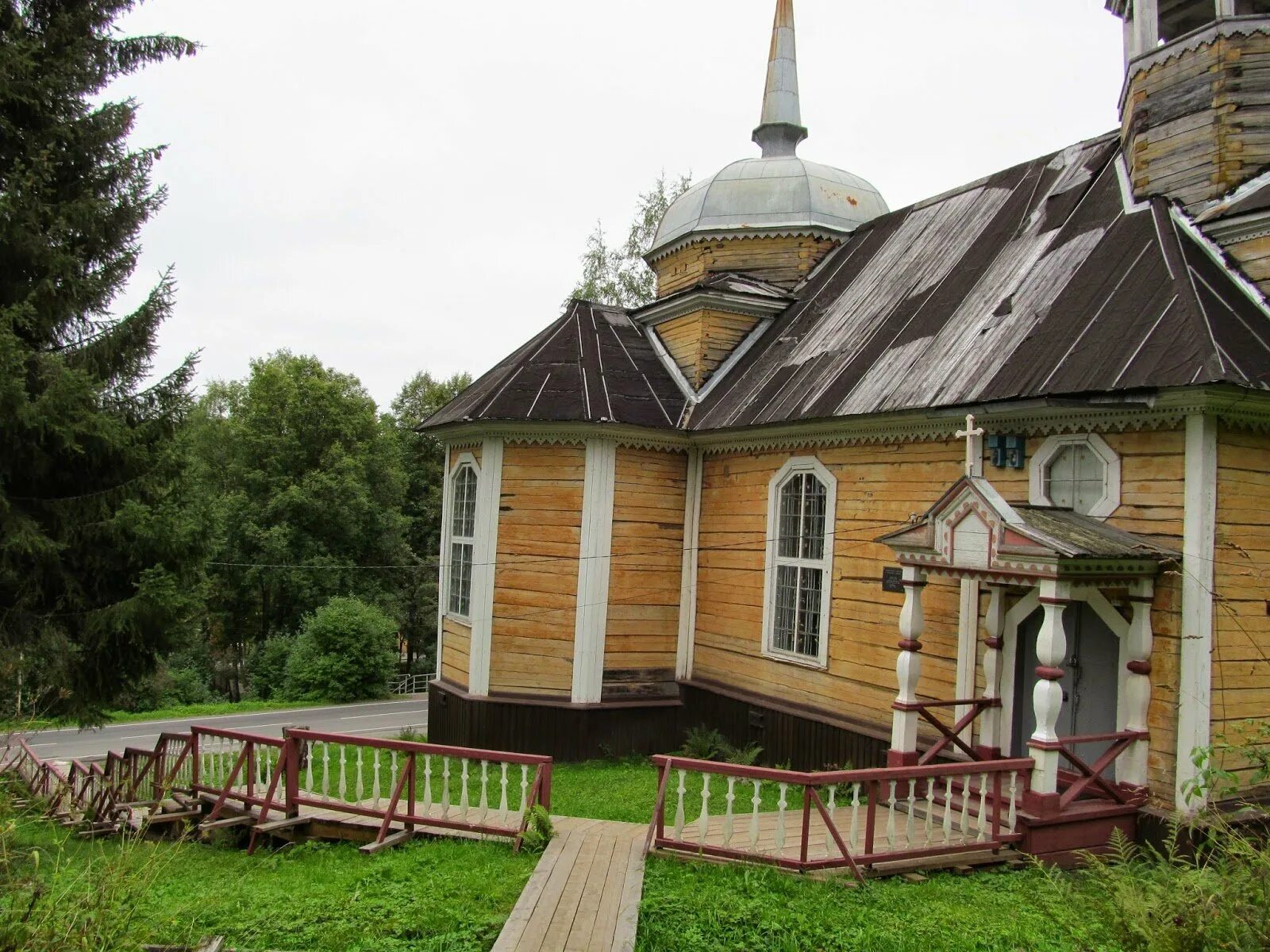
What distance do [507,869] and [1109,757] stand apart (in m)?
4.73

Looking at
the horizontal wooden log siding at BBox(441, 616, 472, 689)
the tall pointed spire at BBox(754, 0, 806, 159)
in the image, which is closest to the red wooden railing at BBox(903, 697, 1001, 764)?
the horizontal wooden log siding at BBox(441, 616, 472, 689)

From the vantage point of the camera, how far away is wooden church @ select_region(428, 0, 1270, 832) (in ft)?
24.2

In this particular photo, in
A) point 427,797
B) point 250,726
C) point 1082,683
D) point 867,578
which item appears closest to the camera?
point 427,797

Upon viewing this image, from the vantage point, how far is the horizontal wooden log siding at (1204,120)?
8547 millimetres

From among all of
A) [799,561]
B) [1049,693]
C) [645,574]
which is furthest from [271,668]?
→ [1049,693]

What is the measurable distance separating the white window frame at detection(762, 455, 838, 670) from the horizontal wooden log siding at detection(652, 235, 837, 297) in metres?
4.69

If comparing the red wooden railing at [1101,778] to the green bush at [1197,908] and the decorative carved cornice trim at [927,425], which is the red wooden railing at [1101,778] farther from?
the green bush at [1197,908]

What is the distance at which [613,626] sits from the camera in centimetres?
1303

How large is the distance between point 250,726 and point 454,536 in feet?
45.9

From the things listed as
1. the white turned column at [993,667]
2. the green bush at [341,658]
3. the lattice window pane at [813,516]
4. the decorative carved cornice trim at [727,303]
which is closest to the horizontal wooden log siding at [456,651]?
the lattice window pane at [813,516]

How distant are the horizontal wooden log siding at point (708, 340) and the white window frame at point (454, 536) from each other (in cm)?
355

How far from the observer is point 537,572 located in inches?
508

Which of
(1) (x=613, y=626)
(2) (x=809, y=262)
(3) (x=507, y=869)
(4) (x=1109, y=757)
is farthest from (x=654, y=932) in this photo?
(2) (x=809, y=262)

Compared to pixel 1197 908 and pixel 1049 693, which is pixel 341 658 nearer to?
pixel 1049 693
